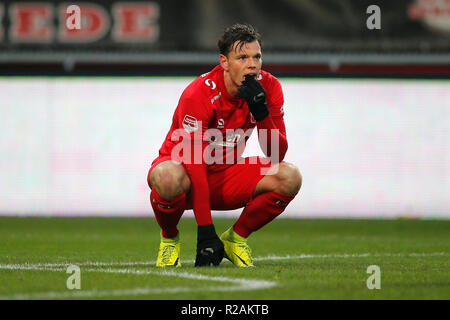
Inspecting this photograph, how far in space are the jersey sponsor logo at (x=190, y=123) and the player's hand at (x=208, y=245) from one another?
0.63 m

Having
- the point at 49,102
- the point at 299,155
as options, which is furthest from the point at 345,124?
the point at 49,102

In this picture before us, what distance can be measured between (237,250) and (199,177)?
623 mm

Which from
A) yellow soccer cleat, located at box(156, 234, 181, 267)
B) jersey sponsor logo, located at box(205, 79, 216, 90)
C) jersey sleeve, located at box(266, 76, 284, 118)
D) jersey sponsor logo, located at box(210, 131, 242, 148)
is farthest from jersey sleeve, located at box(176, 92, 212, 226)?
jersey sleeve, located at box(266, 76, 284, 118)

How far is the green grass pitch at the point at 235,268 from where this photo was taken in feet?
13.6

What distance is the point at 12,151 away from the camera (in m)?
12.3

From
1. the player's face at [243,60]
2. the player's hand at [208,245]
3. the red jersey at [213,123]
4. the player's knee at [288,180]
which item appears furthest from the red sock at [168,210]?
the player's face at [243,60]

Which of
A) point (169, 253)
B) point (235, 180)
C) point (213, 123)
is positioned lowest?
point (169, 253)

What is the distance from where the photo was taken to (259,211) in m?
5.63

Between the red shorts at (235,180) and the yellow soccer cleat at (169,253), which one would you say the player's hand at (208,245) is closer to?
the yellow soccer cleat at (169,253)

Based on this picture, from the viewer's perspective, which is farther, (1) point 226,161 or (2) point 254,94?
(1) point 226,161

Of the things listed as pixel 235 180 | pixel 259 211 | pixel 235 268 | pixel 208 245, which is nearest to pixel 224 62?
pixel 235 180

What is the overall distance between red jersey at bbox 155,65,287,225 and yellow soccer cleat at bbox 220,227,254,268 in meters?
0.46

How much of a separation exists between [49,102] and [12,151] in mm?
897

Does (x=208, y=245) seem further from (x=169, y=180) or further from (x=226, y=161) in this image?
(x=226, y=161)
